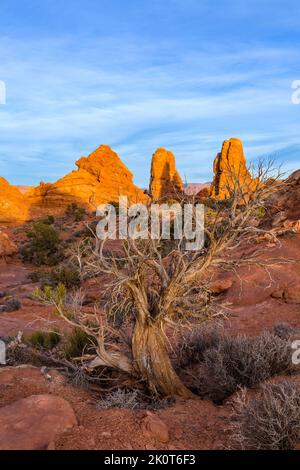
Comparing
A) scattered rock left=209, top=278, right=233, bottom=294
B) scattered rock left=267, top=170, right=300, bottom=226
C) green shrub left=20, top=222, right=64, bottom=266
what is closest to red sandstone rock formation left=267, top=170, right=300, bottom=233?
scattered rock left=267, top=170, right=300, bottom=226

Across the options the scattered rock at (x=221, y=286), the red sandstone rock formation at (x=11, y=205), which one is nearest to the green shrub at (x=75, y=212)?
the red sandstone rock formation at (x=11, y=205)

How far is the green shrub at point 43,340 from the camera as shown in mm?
8086

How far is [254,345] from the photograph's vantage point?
602cm

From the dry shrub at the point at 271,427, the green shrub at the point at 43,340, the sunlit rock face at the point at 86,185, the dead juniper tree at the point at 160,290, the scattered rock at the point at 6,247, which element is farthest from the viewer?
the sunlit rock face at the point at 86,185

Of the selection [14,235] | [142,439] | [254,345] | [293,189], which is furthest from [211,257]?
[14,235]

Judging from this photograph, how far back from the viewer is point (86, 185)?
51.7 metres

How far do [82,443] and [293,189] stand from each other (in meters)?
16.7

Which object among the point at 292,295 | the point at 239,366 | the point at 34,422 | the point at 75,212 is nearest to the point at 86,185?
the point at 75,212

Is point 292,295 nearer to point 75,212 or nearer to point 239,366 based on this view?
point 239,366

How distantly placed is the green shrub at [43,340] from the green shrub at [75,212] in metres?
34.2

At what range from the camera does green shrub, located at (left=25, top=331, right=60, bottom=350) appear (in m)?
8.09

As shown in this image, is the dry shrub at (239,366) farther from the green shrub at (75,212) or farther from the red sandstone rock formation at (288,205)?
the green shrub at (75,212)
